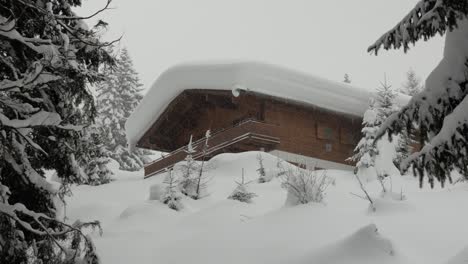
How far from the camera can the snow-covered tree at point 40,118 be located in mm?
4562

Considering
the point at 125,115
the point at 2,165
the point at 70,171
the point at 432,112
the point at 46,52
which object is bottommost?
the point at 125,115

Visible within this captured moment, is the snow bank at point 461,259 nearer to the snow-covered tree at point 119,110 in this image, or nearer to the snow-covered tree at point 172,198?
the snow-covered tree at point 172,198

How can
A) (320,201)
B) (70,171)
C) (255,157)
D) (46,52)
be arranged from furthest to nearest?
1. (255,157)
2. (320,201)
3. (70,171)
4. (46,52)

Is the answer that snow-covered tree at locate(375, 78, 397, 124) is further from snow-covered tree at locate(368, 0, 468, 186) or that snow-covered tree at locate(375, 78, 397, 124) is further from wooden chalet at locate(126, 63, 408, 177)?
snow-covered tree at locate(368, 0, 468, 186)

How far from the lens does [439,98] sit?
449cm

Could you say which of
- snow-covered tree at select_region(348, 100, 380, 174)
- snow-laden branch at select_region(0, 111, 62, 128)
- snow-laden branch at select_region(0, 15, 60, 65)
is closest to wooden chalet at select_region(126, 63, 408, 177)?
snow-covered tree at select_region(348, 100, 380, 174)

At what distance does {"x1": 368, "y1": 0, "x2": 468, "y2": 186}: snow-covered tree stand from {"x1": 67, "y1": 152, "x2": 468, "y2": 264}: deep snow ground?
3.51ft

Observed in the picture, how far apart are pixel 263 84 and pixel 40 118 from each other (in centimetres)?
1615

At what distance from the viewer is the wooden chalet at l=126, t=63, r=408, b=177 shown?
2055 cm

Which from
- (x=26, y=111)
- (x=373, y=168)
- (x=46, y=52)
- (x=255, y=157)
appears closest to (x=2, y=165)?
(x=26, y=111)

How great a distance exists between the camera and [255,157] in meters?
16.3

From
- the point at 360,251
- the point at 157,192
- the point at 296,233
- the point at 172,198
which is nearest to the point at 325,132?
the point at 157,192

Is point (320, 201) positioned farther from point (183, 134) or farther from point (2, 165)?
point (183, 134)

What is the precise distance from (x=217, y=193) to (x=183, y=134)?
17.3m
